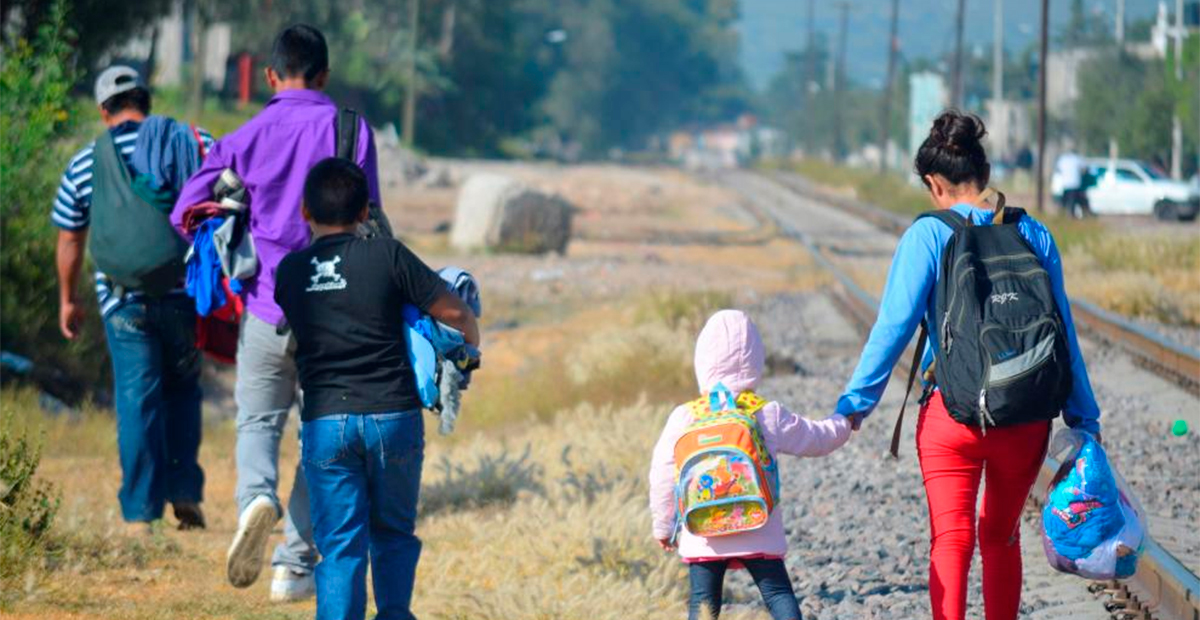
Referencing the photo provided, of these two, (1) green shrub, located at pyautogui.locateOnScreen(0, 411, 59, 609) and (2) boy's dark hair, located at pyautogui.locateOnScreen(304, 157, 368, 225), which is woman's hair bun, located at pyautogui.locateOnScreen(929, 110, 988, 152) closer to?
(2) boy's dark hair, located at pyautogui.locateOnScreen(304, 157, 368, 225)

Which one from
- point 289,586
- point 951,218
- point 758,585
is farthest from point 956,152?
point 289,586

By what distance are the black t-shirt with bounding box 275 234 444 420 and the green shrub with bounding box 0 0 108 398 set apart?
19.9 feet

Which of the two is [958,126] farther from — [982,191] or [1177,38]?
[1177,38]

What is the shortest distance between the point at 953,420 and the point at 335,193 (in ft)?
6.12

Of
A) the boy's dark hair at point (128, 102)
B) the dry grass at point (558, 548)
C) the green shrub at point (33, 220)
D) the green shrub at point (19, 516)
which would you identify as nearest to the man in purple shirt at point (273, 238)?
the dry grass at point (558, 548)

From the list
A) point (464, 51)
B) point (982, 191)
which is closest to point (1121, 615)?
point (982, 191)

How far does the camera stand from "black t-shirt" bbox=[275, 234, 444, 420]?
205 inches

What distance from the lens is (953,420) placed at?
4938mm

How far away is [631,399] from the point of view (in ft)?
40.9

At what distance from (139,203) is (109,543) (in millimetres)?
1314

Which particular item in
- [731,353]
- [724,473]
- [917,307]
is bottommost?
[724,473]

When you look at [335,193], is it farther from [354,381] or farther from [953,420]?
[953,420]

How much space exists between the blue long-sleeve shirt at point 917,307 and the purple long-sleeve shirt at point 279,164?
6.38ft

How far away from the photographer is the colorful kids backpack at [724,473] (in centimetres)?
487
